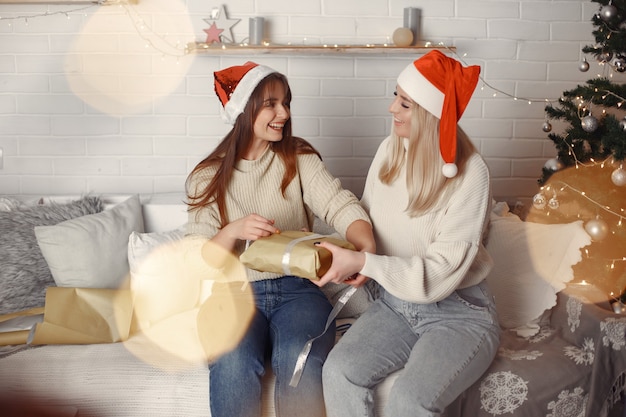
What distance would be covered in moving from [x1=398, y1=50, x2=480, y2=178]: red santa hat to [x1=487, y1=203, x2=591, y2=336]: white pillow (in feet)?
1.71

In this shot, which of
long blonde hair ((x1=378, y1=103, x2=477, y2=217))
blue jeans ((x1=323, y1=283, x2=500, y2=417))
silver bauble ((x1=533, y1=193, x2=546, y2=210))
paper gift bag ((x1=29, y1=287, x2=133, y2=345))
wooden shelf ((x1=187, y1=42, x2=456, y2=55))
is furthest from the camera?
wooden shelf ((x1=187, y1=42, x2=456, y2=55))

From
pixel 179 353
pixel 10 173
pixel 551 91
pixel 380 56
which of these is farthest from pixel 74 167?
pixel 551 91

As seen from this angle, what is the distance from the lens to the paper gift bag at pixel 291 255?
168cm

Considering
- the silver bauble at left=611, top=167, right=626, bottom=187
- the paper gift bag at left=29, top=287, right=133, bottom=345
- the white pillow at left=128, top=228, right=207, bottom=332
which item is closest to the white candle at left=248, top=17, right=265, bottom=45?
the white pillow at left=128, top=228, right=207, bottom=332

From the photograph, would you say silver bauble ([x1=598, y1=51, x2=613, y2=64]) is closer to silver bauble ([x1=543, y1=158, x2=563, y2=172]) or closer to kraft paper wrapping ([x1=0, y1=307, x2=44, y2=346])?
silver bauble ([x1=543, y1=158, x2=563, y2=172])

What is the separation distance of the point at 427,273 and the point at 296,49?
1.22 meters

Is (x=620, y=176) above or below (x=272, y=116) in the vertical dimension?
below

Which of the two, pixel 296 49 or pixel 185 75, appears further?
pixel 185 75

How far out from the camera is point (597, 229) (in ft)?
6.81

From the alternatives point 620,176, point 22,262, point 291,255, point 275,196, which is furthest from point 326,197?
point 22,262

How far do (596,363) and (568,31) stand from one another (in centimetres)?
159

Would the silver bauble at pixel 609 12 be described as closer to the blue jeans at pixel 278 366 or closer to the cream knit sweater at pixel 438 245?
the cream knit sweater at pixel 438 245

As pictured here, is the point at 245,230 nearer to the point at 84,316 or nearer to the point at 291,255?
the point at 291,255

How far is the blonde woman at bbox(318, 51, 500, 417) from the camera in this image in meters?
1.68
